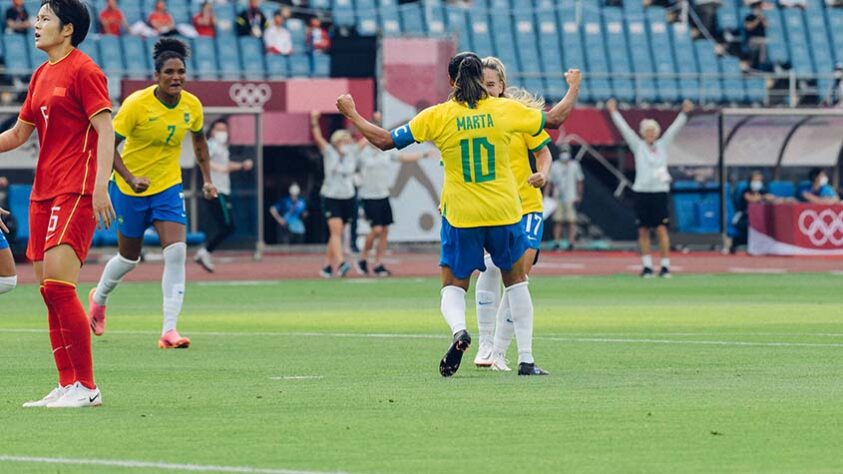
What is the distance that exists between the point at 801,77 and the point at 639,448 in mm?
31220

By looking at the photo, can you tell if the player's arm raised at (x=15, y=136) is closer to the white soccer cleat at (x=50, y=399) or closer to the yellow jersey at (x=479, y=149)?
the white soccer cleat at (x=50, y=399)

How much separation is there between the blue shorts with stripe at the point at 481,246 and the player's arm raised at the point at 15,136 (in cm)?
282

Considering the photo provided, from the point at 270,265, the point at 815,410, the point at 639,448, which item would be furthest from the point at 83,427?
the point at 270,265

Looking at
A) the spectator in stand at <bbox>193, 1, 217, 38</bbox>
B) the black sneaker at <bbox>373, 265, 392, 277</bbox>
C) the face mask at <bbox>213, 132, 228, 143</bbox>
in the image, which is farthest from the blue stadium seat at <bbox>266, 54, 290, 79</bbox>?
the black sneaker at <bbox>373, 265, 392, 277</bbox>

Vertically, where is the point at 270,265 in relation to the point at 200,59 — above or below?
below

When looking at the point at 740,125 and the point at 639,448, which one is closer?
the point at 639,448

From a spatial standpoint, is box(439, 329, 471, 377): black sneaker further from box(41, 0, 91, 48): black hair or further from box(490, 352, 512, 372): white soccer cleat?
box(41, 0, 91, 48): black hair

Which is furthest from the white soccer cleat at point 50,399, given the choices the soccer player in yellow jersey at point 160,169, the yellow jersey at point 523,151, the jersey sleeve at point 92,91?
the soccer player in yellow jersey at point 160,169

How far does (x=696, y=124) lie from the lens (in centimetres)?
3438

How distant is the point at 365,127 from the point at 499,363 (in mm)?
1942

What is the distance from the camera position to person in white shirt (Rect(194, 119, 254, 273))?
26.1 metres

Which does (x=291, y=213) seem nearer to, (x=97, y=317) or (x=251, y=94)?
(x=251, y=94)

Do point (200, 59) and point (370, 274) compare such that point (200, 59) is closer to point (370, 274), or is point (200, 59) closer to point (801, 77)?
point (370, 274)

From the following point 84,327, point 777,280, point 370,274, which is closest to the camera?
point 84,327
